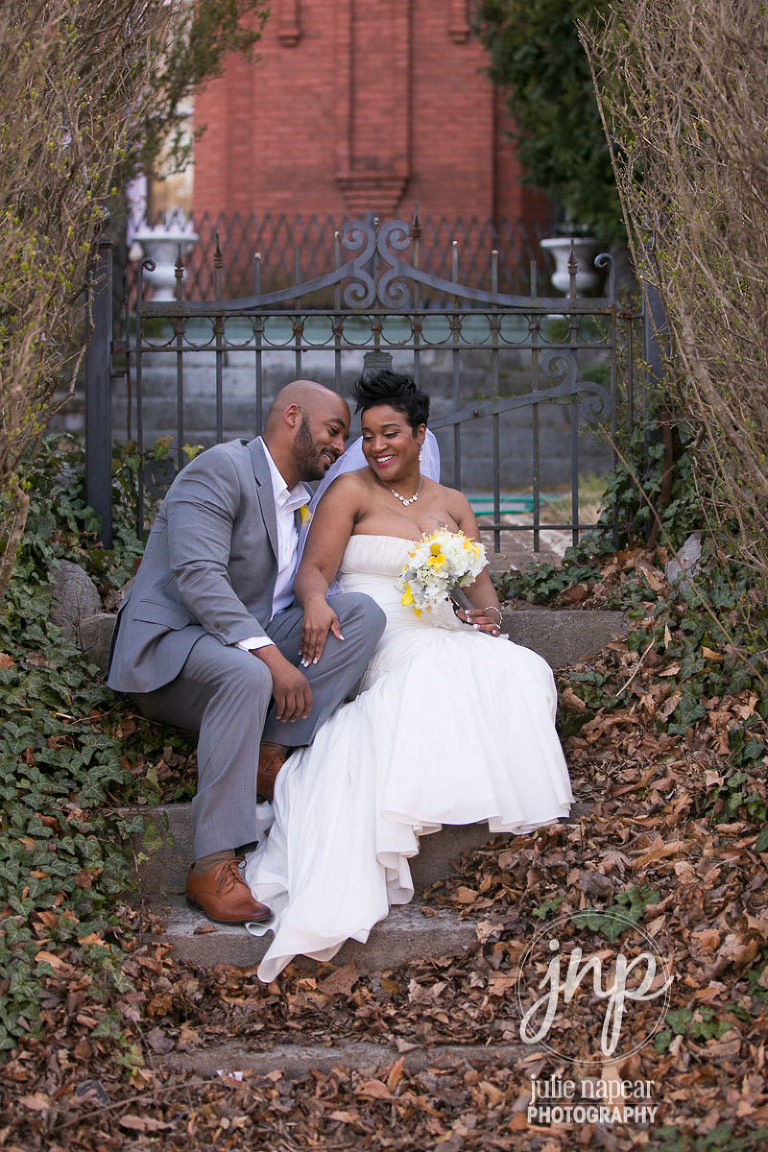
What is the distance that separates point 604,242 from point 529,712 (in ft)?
26.7

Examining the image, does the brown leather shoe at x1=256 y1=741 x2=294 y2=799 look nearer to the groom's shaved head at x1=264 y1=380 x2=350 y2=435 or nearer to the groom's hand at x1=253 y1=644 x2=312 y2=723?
the groom's hand at x1=253 y1=644 x2=312 y2=723

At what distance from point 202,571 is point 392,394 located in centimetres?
114

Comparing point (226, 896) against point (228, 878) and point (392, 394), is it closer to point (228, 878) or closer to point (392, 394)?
point (228, 878)

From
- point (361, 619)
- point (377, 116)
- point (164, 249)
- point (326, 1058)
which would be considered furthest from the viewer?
point (377, 116)

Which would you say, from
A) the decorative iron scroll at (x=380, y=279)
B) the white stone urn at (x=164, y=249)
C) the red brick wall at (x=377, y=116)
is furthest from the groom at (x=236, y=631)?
the red brick wall at (x=377, y=116)

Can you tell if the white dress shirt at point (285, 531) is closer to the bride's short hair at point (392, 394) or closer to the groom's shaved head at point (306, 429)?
the groom's shaved head at point (306, 429)

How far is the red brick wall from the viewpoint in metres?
12.9

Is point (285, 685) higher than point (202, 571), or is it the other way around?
point (202, 571)

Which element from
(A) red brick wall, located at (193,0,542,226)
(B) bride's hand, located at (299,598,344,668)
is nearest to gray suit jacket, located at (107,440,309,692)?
(B) bride's hand, located at (299,598,344,668)

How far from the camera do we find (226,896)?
4.01 m

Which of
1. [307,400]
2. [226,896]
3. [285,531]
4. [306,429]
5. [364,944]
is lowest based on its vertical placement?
[364,944]

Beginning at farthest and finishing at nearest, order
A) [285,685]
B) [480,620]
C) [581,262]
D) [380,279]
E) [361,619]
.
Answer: [581,262] < [380,279] < [480,620] < [361,619] < [285,685]

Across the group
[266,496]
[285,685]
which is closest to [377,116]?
[266,496]

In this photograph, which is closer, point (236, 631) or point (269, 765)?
point (236, 631)
